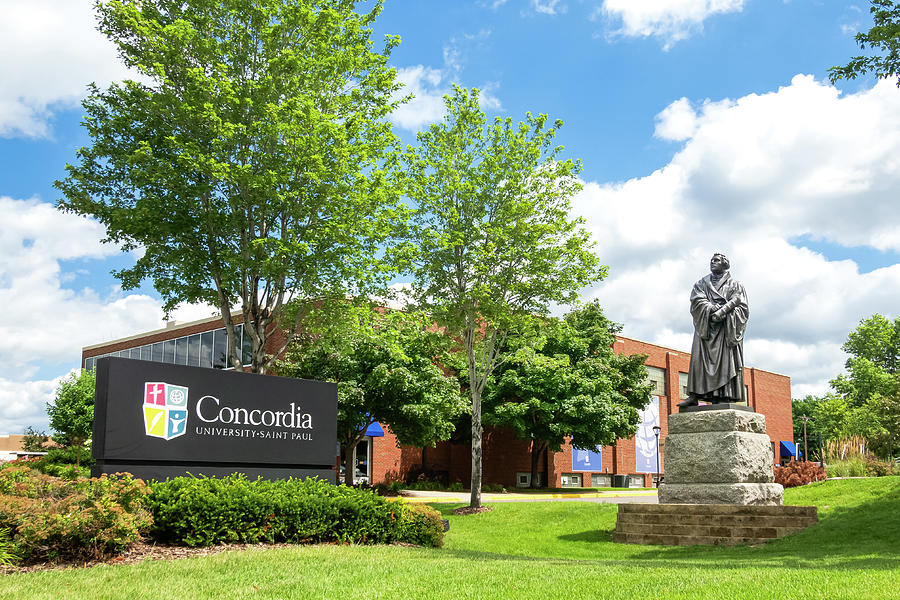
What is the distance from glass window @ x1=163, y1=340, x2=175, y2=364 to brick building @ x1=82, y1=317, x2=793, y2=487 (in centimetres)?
6

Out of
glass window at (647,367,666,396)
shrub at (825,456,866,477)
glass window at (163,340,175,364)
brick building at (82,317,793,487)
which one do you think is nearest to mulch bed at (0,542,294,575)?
shrub at (825,456,866,477)

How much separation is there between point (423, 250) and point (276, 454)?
10.1 meters

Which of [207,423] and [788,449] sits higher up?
[207,423]

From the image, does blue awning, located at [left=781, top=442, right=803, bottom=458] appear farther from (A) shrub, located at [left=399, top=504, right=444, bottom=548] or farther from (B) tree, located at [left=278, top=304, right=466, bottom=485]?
(A) shrub, located at [left=399, top=504, right=444, bottom=548]

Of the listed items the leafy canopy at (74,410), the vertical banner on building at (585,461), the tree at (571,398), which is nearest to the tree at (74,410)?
the leafy canopy at (74,410)

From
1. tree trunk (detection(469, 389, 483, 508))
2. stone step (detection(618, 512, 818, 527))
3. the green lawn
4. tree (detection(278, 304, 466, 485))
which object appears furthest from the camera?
tree (detection(278, 304, 466, 485))

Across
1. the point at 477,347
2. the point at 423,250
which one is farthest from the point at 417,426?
the point at 423,250

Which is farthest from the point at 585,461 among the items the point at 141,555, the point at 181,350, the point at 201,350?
the point at 141,555

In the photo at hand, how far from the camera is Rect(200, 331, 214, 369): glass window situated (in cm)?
4197

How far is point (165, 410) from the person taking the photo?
1152 cm

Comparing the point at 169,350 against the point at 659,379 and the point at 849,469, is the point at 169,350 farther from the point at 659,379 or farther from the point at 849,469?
the point at 849,469

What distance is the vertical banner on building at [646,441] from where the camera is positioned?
46.3 meters

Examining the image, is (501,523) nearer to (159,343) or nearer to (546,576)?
(546,576)

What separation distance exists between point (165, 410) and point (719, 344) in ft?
34.5
